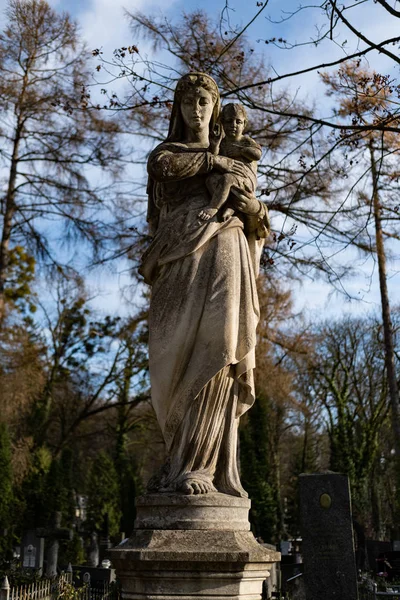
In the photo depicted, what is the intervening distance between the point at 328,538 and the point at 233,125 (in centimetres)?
790

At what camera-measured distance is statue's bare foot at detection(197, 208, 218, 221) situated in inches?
194

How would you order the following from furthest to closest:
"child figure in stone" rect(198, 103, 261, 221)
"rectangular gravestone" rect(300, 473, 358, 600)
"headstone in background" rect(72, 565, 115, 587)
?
1. "headstone in background" rect(72, 565, 115, 587)
2. "rectangular gravestone" rect(300, 473, 358, 600)
3. "child figure in stone" rect(198, 103, 261, 221)

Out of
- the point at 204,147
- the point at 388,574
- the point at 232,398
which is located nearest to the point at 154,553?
the point at 232,398

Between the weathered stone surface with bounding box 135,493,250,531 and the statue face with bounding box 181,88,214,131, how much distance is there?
8.96ft

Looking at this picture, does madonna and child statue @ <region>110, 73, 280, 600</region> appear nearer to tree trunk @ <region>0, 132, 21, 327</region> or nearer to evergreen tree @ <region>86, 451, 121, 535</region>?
tree trunk @ <region>0, 132, 21, 327</region>

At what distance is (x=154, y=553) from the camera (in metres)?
4.06

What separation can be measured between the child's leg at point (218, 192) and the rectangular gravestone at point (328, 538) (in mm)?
7517

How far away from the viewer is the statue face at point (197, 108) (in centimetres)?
528

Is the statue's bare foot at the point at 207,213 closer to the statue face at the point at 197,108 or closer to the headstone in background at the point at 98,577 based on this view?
the statue face at the point at 197,108

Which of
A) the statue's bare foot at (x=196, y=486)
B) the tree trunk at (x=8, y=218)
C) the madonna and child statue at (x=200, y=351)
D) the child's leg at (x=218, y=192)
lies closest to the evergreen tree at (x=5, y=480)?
the tree trunk at (x=8, y=218)

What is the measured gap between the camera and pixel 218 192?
501 centimetres

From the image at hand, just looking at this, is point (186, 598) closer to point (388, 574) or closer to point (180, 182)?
point (180, 182)

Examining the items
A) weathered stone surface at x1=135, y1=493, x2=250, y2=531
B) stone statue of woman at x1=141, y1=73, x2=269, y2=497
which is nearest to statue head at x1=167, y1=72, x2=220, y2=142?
stone statue of woman at x1=141, y1=73, x2=269, y2=497

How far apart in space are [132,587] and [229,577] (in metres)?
0.62
